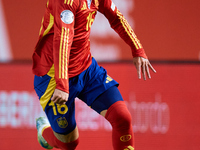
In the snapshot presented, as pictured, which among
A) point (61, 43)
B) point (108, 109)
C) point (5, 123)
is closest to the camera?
point (61, 43)

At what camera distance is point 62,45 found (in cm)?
158

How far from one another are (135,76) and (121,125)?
1.42 meters

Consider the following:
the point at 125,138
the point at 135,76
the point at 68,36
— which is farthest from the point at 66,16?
the point at 135,76

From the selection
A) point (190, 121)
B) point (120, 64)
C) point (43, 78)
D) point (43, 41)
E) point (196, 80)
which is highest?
point (43, 41)

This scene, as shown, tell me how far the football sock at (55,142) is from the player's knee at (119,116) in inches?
19.4

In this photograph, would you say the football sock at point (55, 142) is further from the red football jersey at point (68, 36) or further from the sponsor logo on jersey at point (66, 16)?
the sponsor logo on jersey at point (66, 16)

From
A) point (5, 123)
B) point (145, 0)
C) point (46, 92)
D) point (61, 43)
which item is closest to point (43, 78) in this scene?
point (46, 92)

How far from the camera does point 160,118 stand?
2947 millimetres

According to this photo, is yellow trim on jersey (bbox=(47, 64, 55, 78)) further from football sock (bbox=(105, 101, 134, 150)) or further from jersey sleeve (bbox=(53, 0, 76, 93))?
football sock (bbox=(105, 101, 134, 150))

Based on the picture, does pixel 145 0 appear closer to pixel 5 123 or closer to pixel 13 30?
Result: pixel 13 30

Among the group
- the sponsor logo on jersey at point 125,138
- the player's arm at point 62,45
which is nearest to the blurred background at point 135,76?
the sponsor logo on jersey at point 125,138

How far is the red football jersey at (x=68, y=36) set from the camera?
1.58 m

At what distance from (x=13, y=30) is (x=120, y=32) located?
5.00 ft

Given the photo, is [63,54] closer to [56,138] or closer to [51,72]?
[51,72]
